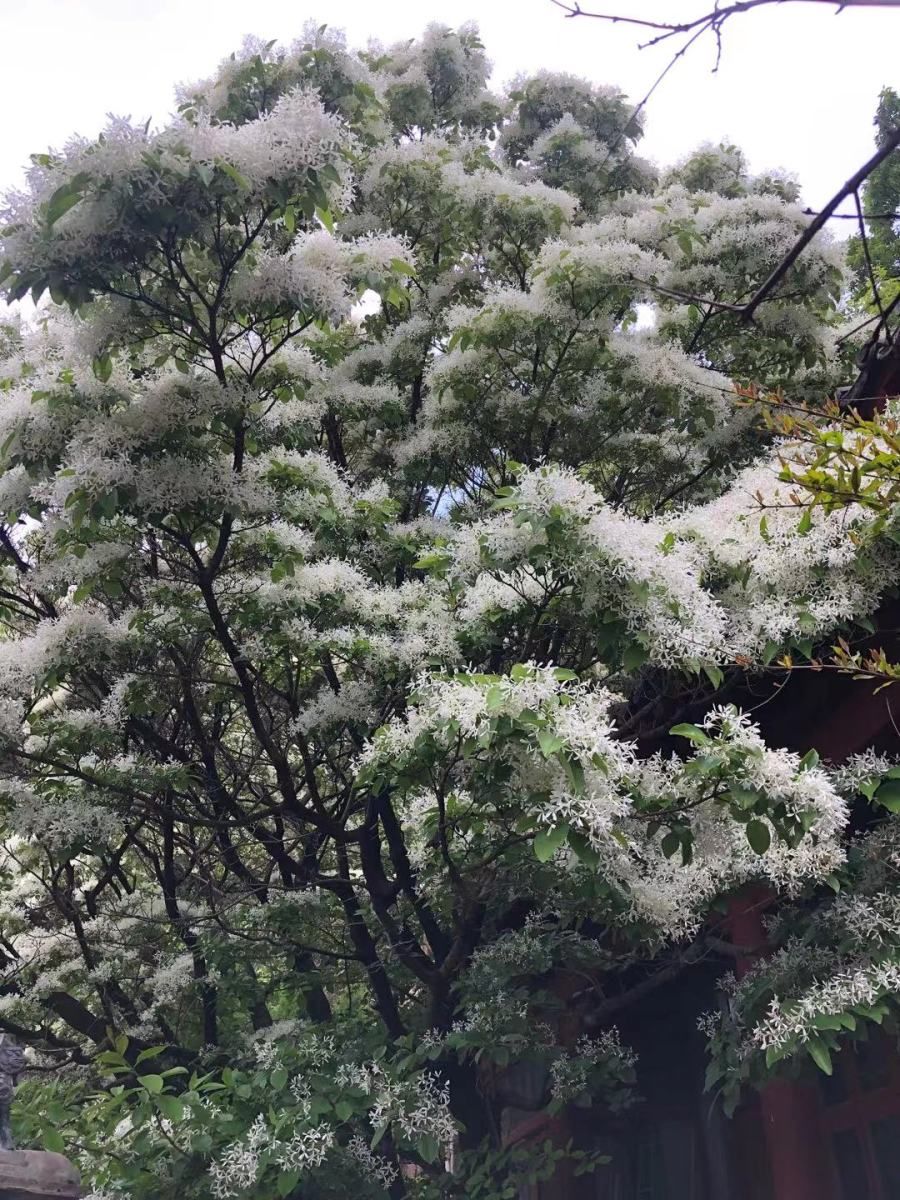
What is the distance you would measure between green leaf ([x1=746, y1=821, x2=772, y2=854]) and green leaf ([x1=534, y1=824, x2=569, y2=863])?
1.82 ft

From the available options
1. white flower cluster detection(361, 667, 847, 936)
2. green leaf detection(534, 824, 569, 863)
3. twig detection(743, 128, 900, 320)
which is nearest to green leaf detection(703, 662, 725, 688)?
white flower cluster detection(361, 667, 847, 936)

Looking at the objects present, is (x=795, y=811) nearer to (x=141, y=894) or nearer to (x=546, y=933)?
(x=546, y=933)

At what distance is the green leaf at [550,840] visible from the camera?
2.93 metres

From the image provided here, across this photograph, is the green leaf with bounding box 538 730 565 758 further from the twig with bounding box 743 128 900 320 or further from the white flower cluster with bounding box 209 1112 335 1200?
the white flower cluster with bounding box 209 1112 335 1200

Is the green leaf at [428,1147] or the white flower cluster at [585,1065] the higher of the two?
the white flower cluster at [585,1065]

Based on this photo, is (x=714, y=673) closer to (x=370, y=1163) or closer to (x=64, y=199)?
(x=64, y=199)

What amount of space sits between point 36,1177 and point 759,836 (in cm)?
288

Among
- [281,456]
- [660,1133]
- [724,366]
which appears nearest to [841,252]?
[724,366]

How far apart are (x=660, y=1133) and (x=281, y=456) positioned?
4.11m

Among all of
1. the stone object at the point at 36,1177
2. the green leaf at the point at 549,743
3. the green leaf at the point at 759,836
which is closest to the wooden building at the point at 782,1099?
the green leaf at the point at 759,836

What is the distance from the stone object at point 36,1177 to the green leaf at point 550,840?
2.34 meters

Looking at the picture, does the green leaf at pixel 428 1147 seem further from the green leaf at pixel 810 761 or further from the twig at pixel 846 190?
the twig at pixel 846 190

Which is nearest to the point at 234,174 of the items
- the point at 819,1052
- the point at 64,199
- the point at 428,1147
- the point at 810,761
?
the point at 64,199

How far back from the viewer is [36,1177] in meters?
3.82
